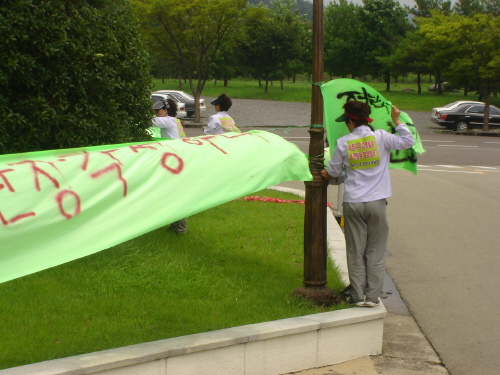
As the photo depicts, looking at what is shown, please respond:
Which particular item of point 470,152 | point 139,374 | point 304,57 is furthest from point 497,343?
point 304,57

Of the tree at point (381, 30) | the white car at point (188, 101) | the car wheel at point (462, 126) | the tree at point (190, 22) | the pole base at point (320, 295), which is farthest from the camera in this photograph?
the tree at point (381, 30)

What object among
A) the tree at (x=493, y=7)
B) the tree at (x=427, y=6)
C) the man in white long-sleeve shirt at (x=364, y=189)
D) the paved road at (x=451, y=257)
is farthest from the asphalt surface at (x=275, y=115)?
the tree at (x=493, y=7)

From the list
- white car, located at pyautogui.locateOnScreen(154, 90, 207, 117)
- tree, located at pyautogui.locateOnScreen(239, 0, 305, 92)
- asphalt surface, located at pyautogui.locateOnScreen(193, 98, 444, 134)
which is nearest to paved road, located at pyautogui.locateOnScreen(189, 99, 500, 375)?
asphalt surface, located at pyautogui.locateOnScreen(193, 98, 444, 134)

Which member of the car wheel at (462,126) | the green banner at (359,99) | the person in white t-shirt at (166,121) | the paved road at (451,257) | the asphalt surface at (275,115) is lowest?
the asphalt surface at (275,115)

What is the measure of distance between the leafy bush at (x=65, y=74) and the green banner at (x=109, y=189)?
148 cm

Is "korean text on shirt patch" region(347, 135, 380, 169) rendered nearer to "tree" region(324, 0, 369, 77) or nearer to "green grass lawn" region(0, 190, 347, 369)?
"green grass lawn" region(0, 190, 347, 369)

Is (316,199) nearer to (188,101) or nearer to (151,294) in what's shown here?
(151,294)

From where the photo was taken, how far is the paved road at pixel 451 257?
5824mm

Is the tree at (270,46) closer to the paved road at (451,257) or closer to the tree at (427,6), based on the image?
the tree at (427,6)

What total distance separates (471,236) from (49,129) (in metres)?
6.48

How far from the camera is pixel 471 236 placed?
1000 cm

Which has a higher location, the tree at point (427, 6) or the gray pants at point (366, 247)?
the tree at point (427, 6)

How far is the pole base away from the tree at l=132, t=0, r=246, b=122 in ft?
80.3

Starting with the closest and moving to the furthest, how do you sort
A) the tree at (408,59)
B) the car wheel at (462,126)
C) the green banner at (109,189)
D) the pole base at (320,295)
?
1. the green banner at (109,189)
2. the pole base at (320,295)
3. the car wheel at (462,126)
4. the tree at (408,59)
